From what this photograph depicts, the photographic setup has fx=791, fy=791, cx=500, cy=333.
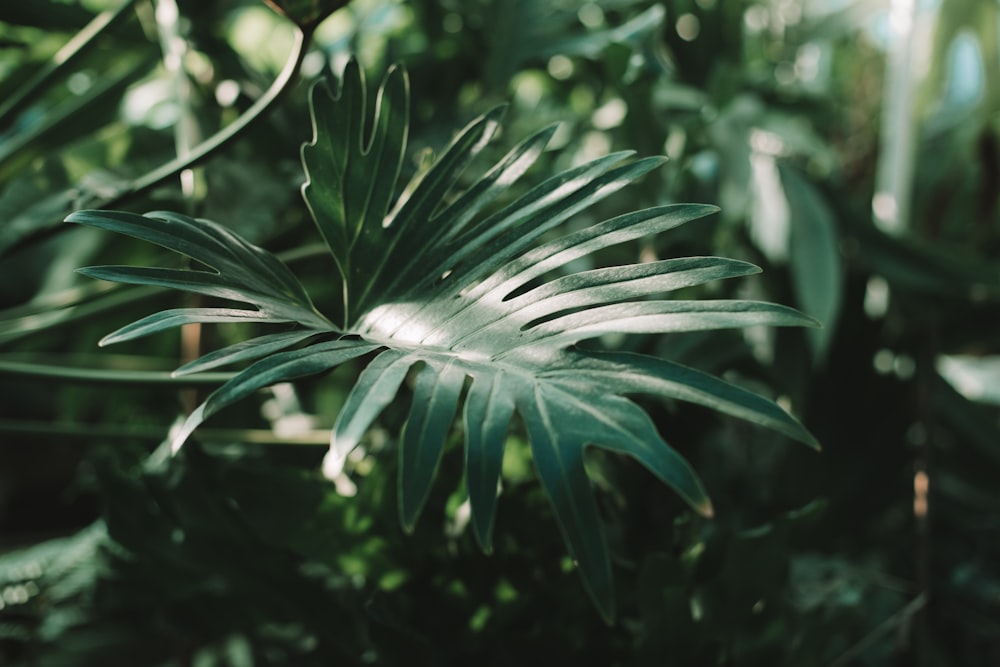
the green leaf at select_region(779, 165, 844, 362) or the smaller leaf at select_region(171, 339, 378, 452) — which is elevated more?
the smaller leaf at select_region(171, 339, 378, 452)

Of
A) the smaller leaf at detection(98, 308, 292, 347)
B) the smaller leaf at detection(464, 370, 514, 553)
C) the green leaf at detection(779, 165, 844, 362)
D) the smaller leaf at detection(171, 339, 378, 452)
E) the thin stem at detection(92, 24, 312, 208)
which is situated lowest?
the green leaf at detection(779, 165, 844, 362)

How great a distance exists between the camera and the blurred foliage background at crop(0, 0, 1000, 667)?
1.98ft

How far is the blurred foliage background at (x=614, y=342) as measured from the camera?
0.60 m

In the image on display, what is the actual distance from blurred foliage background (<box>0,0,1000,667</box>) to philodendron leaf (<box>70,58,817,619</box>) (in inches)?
3.9

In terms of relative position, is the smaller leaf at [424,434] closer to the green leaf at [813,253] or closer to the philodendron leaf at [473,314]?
the philodendron leaf at [473,314]

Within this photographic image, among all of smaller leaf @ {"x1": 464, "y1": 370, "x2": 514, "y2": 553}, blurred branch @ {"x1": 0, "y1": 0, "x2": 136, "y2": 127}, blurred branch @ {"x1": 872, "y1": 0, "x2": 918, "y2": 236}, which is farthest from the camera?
blurred branch @ {"x1": 872, "y1": 0, "x2": 918, "y2": 236}

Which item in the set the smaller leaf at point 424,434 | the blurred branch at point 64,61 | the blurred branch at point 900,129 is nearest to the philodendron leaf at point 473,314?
the smaller leaf at point 424,434

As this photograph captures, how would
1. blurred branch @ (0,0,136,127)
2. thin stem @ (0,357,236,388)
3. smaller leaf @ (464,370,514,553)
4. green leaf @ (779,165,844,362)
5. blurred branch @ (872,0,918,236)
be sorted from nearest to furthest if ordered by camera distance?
smaller leaf @ (464,370,514,553), thin stem @ (0,357,236,388), blurred branch @ (0,0,136,127), green leaf @ (779,165,844,362), blurred branch @ (872,0,918,236)

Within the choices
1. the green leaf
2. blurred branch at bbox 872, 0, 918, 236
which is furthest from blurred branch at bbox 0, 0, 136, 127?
blurred branch at bbox 872, 0, 918, 236

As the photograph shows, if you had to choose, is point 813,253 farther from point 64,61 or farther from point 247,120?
point 64,61

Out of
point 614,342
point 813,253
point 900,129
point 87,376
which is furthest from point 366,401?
point 900,129

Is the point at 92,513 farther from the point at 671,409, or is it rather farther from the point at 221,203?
the point at 671,409

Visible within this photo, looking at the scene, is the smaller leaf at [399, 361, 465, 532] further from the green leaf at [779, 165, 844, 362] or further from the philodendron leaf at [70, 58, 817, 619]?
the green leaf at [779, 165, 844, 362]

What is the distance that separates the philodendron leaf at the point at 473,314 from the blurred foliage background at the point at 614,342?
99 millimetres
